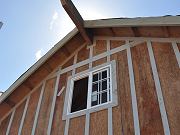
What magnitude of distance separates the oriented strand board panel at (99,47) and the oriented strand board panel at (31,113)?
182cm

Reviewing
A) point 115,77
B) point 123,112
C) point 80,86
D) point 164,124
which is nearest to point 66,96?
point 80,86

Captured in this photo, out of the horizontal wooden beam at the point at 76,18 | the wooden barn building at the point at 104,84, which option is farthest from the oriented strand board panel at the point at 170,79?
the horizontal wooden beam at the point at 76,18

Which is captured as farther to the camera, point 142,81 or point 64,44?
point 64,44

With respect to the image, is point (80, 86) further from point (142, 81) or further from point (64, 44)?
point (142, 81)

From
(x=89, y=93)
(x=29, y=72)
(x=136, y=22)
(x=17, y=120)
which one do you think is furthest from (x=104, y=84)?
(x=17, y=120)

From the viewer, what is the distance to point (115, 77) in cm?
440

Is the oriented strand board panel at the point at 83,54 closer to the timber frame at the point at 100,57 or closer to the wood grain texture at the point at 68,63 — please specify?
the timber frame at the point at 100,57

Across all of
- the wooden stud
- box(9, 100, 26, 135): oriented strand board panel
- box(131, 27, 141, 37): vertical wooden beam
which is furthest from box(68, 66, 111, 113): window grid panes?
box(9, 100, 26, 135): oriented strand board panel

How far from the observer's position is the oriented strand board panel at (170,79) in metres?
3.22

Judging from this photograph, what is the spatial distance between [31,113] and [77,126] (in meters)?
1.72

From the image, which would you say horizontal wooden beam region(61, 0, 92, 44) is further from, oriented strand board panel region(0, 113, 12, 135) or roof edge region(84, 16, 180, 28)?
oriented strand board panel region(0, 113, 12, 135)

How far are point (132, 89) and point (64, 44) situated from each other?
2.47m

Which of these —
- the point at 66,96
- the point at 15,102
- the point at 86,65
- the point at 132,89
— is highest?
the point at 86,65

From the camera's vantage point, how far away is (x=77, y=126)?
163 inches
